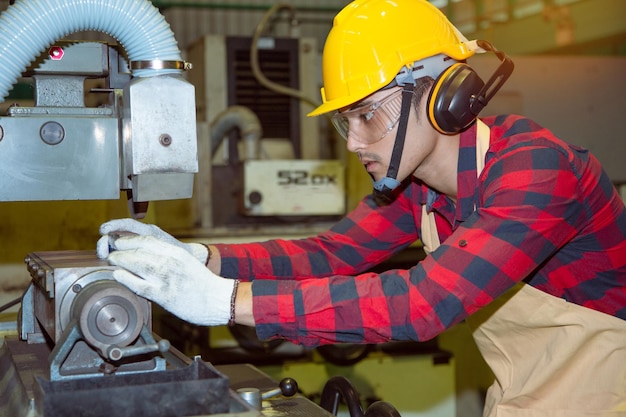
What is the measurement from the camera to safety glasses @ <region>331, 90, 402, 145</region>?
1.32 meters

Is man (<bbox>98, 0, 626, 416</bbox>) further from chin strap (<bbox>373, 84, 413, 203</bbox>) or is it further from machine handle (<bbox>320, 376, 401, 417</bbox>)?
machine handle (<bbox>320, 376, 401, 417</bbox>)

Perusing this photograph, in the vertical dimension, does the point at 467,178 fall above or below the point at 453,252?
above

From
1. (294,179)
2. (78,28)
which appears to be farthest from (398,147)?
(294,179)

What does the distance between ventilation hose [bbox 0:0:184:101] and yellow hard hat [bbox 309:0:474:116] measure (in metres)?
0.36

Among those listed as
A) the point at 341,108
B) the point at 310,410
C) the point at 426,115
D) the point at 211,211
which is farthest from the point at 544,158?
the point at 211,211

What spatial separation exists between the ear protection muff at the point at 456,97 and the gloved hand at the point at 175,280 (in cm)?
44

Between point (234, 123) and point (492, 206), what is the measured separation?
163 cm

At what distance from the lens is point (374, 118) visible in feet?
4.38

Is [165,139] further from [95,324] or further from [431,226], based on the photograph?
[431,226]

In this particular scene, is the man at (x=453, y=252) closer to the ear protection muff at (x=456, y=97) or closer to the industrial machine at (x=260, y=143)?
the ear protection muff at (x=456, y=97)

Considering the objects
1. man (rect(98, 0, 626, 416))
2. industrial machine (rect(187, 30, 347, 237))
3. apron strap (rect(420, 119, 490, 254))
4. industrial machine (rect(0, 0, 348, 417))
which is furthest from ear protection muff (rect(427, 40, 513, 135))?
industrial machine (rect(187, 30, 347, 237))

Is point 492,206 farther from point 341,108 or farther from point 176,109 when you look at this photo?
point 176,109

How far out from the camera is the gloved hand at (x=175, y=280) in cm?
106

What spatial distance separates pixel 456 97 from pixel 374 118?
6.1 inches
